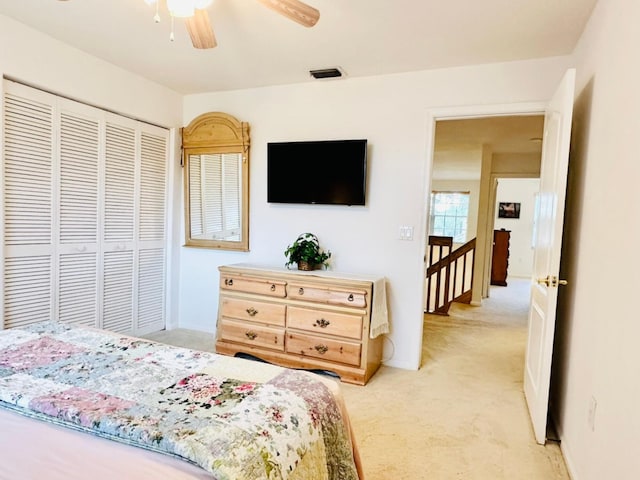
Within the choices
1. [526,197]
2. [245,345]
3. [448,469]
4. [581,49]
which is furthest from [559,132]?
[526,197]

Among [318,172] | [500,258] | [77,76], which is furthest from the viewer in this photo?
[500,258]

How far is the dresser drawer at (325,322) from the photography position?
113 inches

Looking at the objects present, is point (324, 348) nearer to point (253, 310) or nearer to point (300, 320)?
point (300, 320)

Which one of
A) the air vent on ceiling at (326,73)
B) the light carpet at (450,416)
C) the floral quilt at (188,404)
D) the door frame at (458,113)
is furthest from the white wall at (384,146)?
the floral quilt at (188,404)

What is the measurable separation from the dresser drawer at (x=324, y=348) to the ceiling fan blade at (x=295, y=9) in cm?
214

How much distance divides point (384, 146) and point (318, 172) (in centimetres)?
60

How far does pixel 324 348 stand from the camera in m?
2.98

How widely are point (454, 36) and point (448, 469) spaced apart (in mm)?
2537

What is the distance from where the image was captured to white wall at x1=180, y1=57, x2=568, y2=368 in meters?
2.94

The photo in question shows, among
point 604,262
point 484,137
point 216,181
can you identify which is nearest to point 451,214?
point 484,137

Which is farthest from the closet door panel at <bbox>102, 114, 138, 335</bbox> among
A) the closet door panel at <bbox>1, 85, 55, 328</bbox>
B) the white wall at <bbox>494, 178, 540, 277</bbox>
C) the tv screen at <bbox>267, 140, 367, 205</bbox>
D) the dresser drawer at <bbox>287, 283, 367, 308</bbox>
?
the white wall at <bbox>494, 178, 540, 277</bbox>

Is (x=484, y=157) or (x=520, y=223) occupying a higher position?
(x=484, y=157)

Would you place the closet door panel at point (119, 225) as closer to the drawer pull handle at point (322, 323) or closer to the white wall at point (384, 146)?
the white wall at point (384, 146)

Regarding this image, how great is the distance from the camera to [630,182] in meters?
1.41
